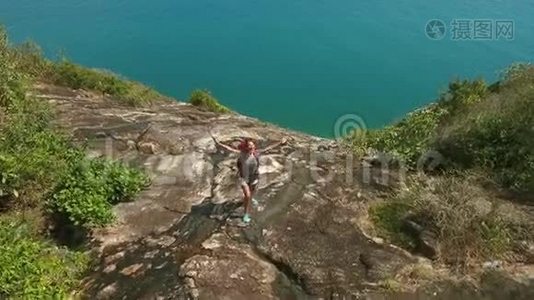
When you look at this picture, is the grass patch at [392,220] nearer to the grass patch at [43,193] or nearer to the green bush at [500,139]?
the green bush at [500,139]

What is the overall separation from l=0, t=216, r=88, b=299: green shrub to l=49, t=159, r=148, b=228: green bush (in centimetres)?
56

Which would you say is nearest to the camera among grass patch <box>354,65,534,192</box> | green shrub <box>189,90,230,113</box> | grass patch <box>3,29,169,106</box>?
grass patch <box>354,65,534,192</box>

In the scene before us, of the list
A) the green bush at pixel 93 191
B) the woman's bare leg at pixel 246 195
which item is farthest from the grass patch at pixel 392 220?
the green bush at pixel 93 191

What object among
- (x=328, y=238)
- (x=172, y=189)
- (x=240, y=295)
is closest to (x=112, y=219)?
(x=172, y=189)

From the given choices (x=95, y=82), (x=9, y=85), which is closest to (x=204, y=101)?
(x=95, y=82)

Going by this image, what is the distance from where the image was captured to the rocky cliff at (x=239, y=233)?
282 inches

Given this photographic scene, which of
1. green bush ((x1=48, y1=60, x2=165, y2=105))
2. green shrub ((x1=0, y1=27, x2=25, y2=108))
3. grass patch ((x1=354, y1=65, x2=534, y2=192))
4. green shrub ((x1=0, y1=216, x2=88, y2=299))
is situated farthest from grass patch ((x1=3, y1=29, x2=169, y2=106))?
green shrub ((x1=0, y1=216, x2=88, y2=299))

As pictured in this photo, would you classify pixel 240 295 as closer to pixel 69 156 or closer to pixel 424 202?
pixel 424 202

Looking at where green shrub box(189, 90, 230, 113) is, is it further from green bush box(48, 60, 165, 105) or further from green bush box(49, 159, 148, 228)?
green bush box(49, 159, 148, 228)

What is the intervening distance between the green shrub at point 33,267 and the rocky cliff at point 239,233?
27 centimetres

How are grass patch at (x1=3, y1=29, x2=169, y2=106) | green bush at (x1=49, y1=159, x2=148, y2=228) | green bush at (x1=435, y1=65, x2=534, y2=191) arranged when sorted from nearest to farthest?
green bush at (x1=49, y1=159, x2=148, y2=228), green bush at (x1=435, y1=65, x2=534, y2=191), grass patch at (x1=3, y1=29, x2=169, y2=106)

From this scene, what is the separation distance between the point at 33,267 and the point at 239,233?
101 inches

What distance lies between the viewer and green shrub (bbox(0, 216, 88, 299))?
691 centimetres

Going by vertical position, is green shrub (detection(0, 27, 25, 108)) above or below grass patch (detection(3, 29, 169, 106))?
below
